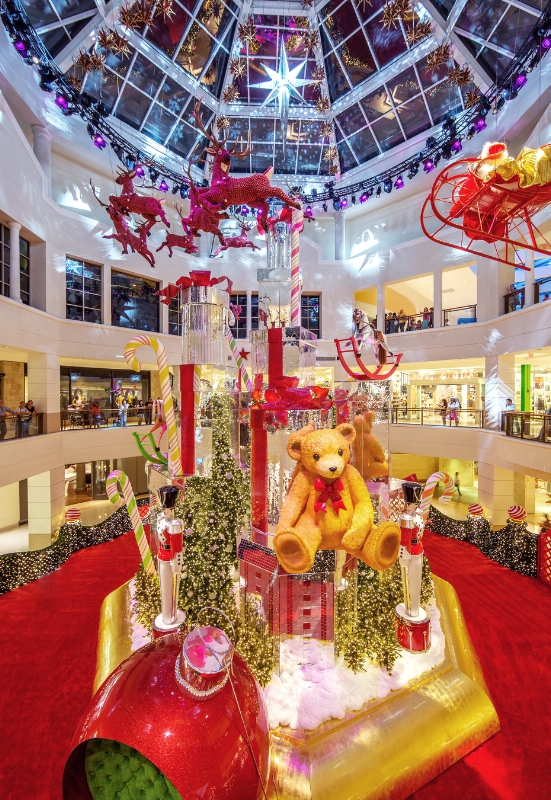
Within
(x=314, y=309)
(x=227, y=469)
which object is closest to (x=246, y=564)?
(x=227, y=469)

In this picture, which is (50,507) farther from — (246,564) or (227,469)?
(246,564)

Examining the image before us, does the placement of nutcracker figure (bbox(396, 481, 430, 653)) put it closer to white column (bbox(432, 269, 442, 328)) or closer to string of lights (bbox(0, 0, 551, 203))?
string of lights (bbox(0, 0, 551, 203))

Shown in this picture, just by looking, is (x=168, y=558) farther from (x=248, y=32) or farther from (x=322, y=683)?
(x=248, y=32)

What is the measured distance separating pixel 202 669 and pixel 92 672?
3.43 meters

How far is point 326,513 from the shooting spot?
2.99 metres

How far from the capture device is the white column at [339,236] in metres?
14.9

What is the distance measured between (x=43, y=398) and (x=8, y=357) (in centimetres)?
231

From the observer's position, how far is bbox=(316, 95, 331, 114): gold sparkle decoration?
42.2 feet

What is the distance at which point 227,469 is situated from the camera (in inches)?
176

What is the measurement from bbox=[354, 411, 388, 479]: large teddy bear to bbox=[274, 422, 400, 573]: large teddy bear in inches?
38.5

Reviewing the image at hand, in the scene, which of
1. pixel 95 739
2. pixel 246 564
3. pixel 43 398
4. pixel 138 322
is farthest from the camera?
pixel 138 322

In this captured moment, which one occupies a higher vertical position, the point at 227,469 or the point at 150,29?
the point at 150,29

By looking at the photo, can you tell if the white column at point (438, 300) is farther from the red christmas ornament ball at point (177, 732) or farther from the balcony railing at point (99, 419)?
the red christmas ornament ball at point (177, 732)

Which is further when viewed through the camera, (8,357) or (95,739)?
(8,357)
